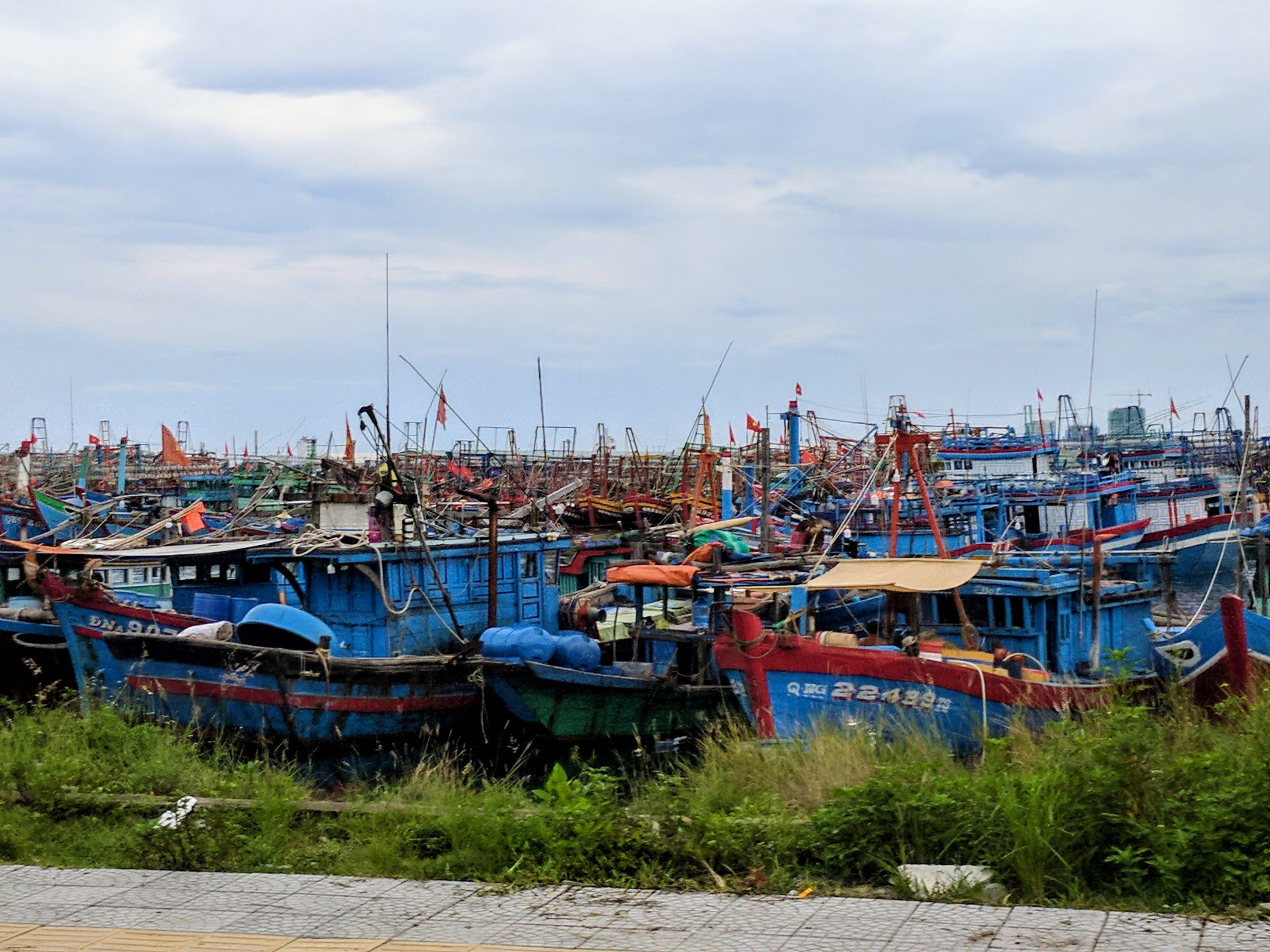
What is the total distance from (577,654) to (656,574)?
1694mm

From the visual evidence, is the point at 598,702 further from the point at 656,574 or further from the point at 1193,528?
the point at 1193,528

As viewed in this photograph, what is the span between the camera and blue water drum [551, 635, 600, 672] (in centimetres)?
1802

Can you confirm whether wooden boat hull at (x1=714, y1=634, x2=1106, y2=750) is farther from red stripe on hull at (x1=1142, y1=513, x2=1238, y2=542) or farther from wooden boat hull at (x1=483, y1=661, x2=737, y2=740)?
red stripe on hull at (x1=1142, y1=513, x2=1238, y2=542)

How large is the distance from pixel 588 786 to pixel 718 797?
119cm

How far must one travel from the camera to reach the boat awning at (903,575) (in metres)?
15.1

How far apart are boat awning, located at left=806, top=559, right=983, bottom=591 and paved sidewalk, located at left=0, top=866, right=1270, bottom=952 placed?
29.4 ft

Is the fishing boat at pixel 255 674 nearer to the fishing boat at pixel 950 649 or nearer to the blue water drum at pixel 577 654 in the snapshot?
the blue water drum at pixel 577 654

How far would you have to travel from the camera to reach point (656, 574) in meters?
18.9

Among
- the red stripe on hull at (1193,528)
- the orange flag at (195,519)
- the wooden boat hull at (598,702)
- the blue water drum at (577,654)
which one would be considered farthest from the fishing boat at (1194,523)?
the orange flag at (195,519)

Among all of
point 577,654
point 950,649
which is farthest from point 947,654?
point 577,654

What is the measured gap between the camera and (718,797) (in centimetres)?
855

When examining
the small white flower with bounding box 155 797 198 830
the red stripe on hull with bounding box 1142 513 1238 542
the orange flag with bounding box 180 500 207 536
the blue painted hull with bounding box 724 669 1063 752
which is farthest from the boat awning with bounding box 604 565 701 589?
the red stripe on hull with bounding box 1142 513 1238 542

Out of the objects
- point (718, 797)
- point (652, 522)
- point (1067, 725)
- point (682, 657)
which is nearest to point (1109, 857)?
point (1067, 725)

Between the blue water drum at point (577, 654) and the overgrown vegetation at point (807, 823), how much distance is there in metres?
8.76
